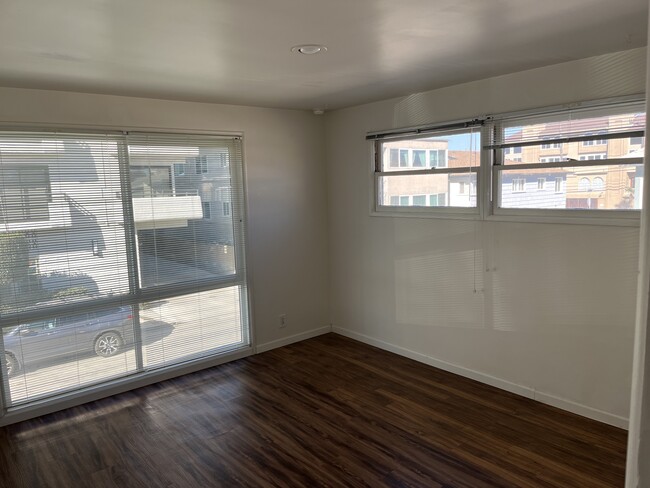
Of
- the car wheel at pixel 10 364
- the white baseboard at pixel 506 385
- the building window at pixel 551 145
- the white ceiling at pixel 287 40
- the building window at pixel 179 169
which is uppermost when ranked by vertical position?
the white ceiling at pixel 287 40

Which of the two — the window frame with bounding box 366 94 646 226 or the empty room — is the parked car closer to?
the empty room

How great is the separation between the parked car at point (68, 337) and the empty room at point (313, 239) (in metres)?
0.02

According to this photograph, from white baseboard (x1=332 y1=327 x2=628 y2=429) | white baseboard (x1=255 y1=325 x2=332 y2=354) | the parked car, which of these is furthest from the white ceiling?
white baseboard (x1=255 y1=325 x2=332 y2=354)

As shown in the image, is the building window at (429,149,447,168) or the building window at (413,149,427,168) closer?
the building window at (429,149,447,168)

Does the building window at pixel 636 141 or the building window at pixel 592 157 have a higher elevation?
the building window at pixel 636 141

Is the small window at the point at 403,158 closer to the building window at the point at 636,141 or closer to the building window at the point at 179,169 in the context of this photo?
the building window at the point at 636,141

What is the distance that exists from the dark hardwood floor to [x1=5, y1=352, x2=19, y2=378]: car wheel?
380 millimetres

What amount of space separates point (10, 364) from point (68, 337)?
1.30 ft

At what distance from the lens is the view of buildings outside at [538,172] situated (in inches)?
116

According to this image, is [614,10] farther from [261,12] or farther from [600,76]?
[261,12]

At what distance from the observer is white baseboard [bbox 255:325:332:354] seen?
4.67 meters

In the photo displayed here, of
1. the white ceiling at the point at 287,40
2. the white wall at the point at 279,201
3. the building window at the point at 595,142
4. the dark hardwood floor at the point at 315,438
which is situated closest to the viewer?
the white ceiling at the point at 287,40

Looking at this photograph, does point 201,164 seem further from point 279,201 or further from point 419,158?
point 419,158

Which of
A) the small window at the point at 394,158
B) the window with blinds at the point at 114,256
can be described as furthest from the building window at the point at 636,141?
the window with blinds at the point at 114,256
